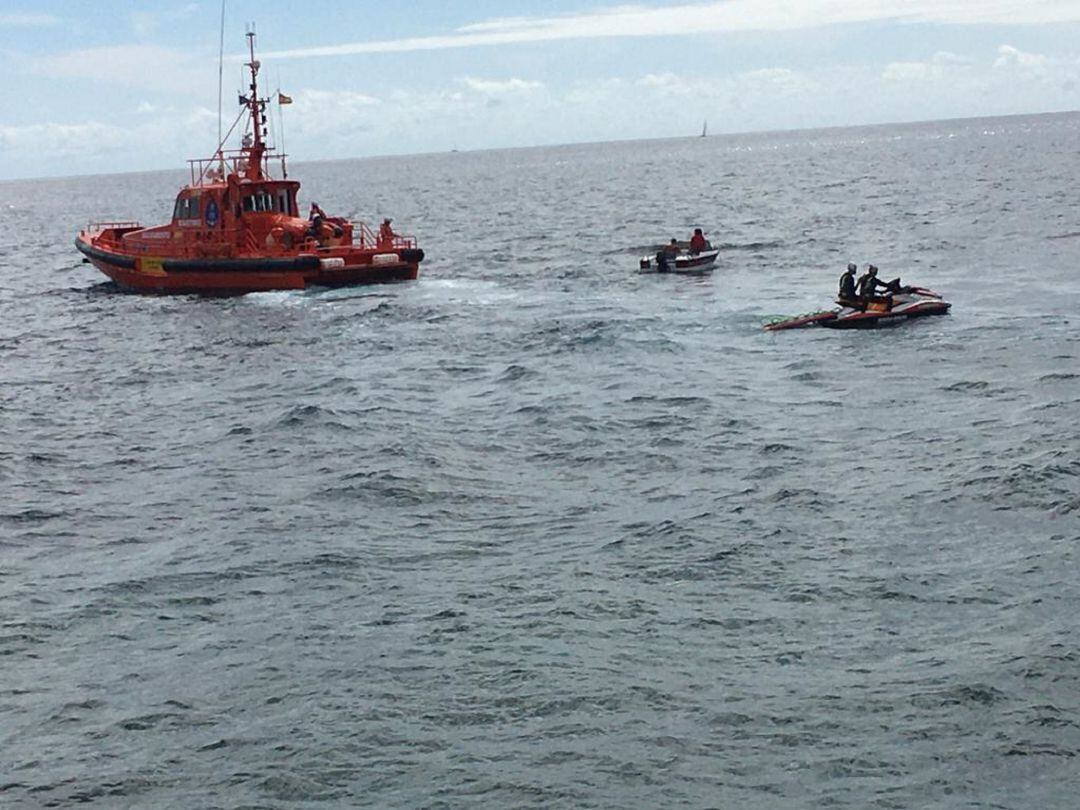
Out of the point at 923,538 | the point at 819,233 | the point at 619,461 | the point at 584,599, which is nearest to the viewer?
the point at 584,599

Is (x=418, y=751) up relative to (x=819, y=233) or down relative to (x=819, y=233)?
down

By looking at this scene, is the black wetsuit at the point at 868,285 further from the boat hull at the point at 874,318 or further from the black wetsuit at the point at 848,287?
the boat hull at the point at 874,318

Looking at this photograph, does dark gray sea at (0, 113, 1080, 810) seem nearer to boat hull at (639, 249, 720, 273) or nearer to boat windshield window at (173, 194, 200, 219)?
boat hull at (639, 249, 720, 273)

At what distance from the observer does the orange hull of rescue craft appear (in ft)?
140

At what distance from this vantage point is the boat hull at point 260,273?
42.2 meters

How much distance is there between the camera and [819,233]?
60906mm

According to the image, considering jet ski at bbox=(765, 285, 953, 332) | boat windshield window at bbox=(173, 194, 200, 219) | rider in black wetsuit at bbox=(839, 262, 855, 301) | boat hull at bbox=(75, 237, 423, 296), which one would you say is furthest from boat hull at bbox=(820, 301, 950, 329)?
boat windshield window at bbox=(173, 194, 200, 219)

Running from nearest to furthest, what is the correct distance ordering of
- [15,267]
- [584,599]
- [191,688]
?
[191,688], [584,599], [15,267]

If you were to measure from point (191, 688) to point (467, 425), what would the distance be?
37.8ft

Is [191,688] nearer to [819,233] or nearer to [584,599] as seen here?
[584,599]

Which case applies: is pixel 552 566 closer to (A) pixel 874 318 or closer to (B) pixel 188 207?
(A) pixel 874 318

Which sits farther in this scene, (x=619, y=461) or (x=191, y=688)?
(x=619, y=461)

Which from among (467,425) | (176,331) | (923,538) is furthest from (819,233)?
(923,538)

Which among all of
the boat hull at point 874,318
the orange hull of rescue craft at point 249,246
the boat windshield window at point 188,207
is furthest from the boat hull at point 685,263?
the boat windshield window at point 188,207
